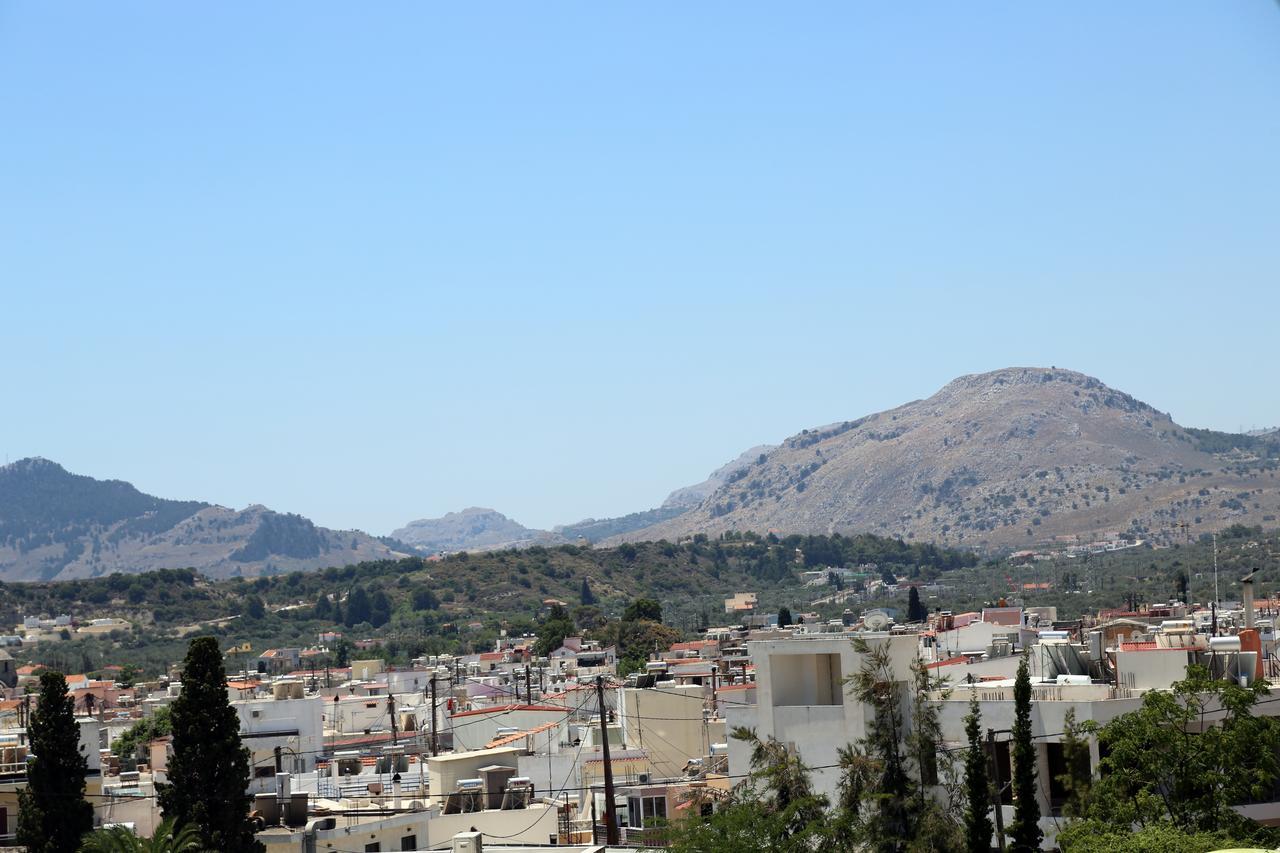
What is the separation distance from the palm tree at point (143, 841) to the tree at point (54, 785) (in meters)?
1.84

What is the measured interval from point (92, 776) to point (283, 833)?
8022 millimetres

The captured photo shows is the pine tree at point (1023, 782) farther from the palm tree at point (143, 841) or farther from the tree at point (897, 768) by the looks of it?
the palm tree at point (143, 841)

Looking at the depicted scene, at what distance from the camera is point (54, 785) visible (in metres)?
37.4

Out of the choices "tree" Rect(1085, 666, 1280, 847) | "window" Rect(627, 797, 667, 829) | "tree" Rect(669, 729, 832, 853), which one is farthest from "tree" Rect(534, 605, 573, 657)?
"tree" Rect(1085, 666, 1280, 847)

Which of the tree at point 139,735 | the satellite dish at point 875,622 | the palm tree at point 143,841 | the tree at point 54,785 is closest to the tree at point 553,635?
the tree at point 139,735

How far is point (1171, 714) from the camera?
30484 mm

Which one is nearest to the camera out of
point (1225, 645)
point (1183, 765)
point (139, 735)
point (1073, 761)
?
point (1183, 765)

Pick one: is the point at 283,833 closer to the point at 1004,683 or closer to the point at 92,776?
the point at 92,776

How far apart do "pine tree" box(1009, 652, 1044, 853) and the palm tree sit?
14026mm

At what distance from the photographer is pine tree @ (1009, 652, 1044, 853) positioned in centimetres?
3183

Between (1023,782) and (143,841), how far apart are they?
49.4ft

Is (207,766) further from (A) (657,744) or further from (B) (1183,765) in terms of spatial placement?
(A) (657,744)

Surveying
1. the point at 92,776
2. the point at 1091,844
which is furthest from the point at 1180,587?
the point at 1091,844

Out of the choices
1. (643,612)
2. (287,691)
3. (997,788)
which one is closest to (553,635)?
(643,612)
